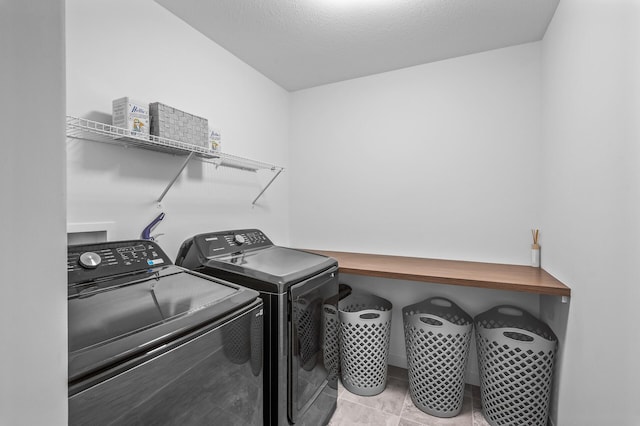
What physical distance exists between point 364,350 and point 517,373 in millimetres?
939

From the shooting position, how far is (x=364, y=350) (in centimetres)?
211

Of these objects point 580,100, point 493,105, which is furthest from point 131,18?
point 493,105

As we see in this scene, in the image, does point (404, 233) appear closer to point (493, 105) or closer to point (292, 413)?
point (493, 105)

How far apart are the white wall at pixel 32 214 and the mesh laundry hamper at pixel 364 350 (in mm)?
1877

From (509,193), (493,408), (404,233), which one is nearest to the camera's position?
(493,408)

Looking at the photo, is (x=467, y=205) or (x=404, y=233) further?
(x=404, y=233)

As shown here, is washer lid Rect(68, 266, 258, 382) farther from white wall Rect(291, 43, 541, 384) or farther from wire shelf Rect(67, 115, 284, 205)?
white wall Rect(291, 43, 541, 384)

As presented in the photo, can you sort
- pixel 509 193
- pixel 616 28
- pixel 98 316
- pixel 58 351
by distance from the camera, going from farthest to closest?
pixel 509 193
pixel 616 28
pixel 98 316
pixel 58 351

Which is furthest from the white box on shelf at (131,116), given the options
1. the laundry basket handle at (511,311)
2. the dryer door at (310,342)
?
the laundry basket handle at (511,311)

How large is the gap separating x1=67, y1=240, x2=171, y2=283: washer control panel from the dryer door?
0.69 meters

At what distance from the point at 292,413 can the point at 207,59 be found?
2235 millimetres

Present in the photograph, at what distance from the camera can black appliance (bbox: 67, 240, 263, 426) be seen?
2.19ft

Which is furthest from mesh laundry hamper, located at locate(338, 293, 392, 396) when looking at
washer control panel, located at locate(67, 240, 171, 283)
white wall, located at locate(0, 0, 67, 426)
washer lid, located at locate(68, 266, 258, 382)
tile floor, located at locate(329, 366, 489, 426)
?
white wall, located at locate(0, 0, 67, 426)

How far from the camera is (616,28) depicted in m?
1.02
